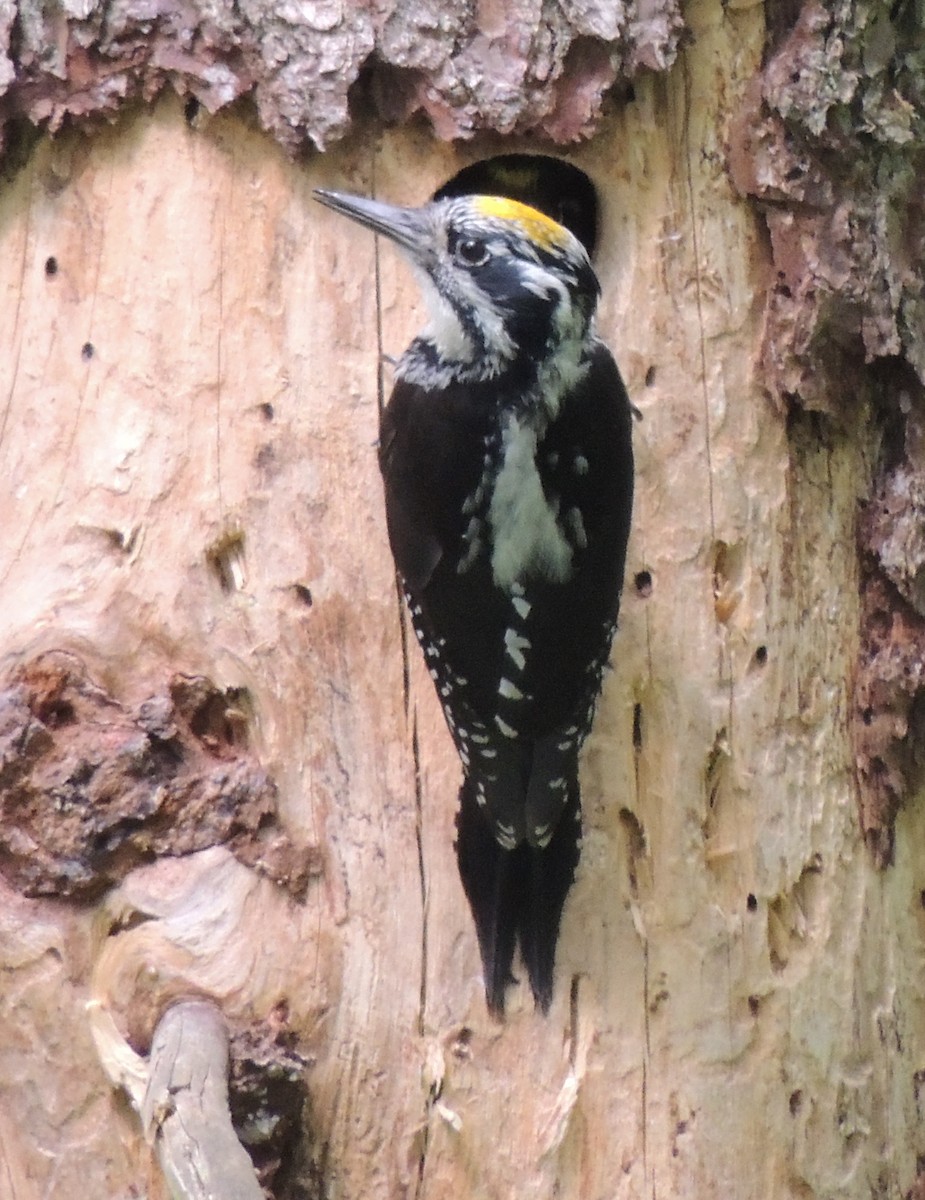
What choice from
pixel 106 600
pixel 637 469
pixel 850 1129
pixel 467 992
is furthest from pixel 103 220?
pixel 850 1129

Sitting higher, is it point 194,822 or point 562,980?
point 194,822

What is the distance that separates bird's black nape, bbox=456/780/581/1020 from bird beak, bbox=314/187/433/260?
876 millimetres

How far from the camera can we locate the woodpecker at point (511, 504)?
2680mm

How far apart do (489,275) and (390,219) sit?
0.19 m

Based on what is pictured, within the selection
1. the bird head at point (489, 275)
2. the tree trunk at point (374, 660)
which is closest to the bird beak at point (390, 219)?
the bird head at point (489, 275)

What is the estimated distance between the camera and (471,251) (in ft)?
8.84

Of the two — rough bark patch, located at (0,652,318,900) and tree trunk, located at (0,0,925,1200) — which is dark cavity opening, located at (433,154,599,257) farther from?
rough bark patch, located at (0,652,318,900)

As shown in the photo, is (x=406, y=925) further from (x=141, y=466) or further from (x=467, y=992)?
(x=141, y=466)

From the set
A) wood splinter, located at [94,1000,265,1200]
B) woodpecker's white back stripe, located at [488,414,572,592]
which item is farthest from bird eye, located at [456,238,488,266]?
wood splinter, located at [94,1000,265,1200]

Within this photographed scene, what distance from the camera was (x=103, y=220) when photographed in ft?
9.38

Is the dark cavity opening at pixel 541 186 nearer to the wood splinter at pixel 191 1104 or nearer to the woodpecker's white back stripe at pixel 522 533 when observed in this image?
the woodpecker's white back stripe at pixel 522 533

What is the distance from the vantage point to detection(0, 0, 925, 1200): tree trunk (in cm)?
272

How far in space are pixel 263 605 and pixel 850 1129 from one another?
1350 mm

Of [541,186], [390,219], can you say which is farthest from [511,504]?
[541,186]
